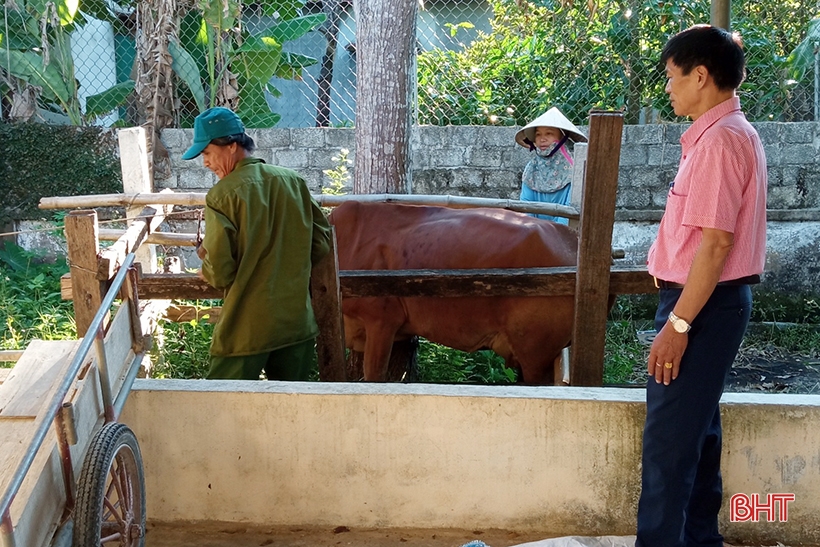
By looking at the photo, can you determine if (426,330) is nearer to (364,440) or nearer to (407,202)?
(407,202)

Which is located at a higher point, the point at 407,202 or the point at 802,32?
the point at 802,32

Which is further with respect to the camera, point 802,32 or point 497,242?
point 802,32

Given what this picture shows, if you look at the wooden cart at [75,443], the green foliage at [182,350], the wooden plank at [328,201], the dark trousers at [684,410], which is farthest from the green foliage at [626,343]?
the wooden cart at [75,443]

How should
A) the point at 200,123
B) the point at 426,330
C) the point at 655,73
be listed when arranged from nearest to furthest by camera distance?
1. the point at 200,123
2. the point at 426,330
3. the point at 655,73

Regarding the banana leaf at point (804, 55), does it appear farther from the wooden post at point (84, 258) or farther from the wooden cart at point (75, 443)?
the wooden cart at point (75, 443)

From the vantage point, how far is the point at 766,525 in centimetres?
320

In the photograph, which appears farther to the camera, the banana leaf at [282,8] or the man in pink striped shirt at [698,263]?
the banana leaf at [282,8]

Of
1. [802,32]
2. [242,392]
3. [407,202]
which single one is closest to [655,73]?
[802,32]

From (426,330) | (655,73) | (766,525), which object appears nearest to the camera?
(766,525)

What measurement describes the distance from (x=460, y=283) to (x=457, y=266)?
0.51 metres

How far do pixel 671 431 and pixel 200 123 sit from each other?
2.39 meters

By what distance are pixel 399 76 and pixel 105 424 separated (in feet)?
11.6

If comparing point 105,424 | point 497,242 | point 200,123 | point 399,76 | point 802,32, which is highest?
point 802,32

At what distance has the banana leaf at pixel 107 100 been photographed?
821cm
